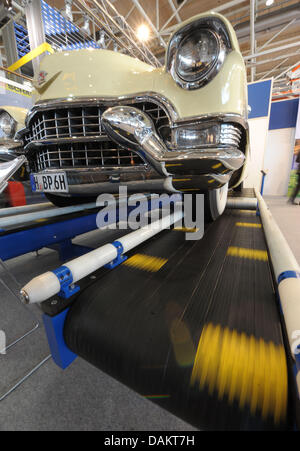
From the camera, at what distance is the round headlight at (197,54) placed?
87 cm

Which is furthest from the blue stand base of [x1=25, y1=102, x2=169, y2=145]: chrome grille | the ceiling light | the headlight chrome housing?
the ceiling light

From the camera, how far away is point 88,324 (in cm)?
59

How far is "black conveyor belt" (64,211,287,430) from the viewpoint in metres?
0.40

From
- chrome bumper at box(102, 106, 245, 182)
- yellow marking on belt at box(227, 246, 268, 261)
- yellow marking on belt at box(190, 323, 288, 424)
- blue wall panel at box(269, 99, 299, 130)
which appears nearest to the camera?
yellow marking on belt at box(190, 323, 288, 424)

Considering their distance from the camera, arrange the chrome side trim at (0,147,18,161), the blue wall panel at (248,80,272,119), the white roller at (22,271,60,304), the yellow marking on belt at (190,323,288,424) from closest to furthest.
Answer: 1. the yellow marking on belt at (190,323,288,424)
2. the white roller at (22,271,60,304)
3. the chrome side trim at (0,147,18,161)
4. the blue wall panel at (248,80,272,119)

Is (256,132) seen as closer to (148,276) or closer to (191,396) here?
(148,276)

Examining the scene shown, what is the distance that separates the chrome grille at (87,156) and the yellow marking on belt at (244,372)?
2.86ft

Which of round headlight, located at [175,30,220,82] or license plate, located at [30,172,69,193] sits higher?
round headlight, located at [175,30,220,82]

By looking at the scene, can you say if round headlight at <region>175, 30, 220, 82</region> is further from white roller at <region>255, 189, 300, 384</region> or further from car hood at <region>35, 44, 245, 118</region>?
white roller at <region>255, 189, 300, 384</region>

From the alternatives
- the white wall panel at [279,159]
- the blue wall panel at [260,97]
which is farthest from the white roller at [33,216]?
the white wall panel at [279,159]

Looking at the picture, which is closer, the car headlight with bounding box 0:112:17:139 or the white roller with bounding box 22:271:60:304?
the white roller with bounding box 22:271:60:304

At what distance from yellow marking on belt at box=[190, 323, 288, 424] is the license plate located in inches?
38.8

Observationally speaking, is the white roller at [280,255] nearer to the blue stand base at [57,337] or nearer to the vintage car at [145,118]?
the vintage car at [145,118]

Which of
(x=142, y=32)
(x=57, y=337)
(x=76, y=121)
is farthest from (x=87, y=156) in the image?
(x=142, y=32)
